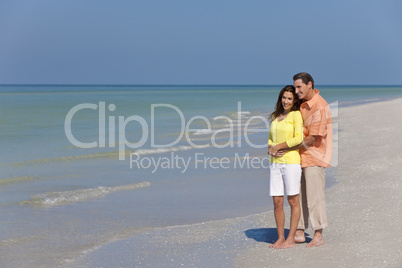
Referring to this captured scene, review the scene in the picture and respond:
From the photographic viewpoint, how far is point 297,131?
17.7 feet

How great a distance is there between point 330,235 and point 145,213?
102 inches

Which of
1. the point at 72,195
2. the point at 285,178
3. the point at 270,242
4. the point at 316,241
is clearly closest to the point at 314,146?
the point at 285,178

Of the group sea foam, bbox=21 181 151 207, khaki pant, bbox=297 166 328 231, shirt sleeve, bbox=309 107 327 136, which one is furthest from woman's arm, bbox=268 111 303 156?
sea foam, bbox=21 181 151 207

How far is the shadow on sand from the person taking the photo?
238 inches

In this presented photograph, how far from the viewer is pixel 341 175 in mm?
9789

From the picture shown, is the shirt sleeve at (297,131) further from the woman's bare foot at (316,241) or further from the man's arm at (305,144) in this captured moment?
the woman's bare foot at (316,241)

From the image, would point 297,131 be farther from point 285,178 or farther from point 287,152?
point 285,178

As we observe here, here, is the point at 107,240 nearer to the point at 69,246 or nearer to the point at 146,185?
the point at 69,246

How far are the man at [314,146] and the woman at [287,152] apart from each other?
0.25ft

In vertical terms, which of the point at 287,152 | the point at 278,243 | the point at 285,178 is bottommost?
the point at 278,243

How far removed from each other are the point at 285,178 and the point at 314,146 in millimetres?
411

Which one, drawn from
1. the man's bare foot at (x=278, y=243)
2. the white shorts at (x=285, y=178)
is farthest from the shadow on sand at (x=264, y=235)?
the white shorts at (x=285, y=178)

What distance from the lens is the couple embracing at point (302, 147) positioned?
17.7ft

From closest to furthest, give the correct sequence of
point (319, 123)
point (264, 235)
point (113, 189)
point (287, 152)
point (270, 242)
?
1. point (319, 123)
2. point (287, 152)
3. point (270, 242)
4. point (264, 235)
5. point (113, 189)
